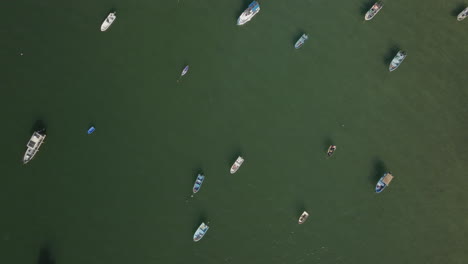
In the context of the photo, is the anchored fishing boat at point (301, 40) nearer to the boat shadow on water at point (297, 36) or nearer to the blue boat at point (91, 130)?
the boat shadow on water at point (297, 36)

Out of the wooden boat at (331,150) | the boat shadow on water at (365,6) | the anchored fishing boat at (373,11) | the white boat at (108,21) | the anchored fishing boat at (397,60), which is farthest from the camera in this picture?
the boat shadow on water at (365,6)

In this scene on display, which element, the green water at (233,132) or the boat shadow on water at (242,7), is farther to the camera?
the boat shadow on water at (242,7)

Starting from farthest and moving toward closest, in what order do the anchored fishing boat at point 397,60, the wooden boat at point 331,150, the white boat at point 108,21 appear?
the white boat at point 108,21 < the anchored fishing boat at point 397,60 < the wooden boat at point 331,150

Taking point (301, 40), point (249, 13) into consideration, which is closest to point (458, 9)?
point (301, 40)

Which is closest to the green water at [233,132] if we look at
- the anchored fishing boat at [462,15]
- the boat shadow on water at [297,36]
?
the boat shadow on water at [297,36]

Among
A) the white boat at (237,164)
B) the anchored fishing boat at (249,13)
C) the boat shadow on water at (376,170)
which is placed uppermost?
the anchored fishing boat at (249,13)

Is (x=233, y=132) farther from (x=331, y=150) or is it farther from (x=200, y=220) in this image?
(x=331, y=150)
